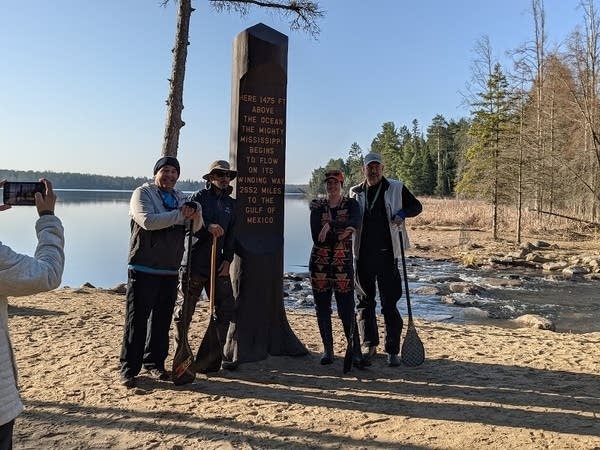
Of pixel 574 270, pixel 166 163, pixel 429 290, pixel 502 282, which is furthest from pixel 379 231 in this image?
pixel 574 270


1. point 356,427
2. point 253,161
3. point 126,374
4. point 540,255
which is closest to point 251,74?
point 253,161

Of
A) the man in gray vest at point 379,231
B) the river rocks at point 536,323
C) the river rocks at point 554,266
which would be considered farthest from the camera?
the river rocks at point 554,266

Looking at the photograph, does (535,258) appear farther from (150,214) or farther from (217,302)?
(150,214)

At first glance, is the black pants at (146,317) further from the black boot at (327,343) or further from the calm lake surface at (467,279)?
the calm lake surface at (467,279)

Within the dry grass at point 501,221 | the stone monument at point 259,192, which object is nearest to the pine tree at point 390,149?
the dry grass at point 501,221

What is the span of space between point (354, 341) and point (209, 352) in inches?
56.8

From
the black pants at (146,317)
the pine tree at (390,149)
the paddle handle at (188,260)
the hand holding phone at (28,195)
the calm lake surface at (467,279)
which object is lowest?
the calm lake surface at (467,279)

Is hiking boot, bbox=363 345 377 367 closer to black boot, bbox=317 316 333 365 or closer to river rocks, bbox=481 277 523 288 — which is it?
black boot, bbox=317 316 333 365

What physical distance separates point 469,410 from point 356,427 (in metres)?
1.00

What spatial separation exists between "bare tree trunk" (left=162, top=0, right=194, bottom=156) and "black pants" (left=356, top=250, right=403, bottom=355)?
15.5 feet

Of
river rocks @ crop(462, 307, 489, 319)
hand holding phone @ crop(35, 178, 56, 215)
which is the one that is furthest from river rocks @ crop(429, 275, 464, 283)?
hand holding phone @ crop(35, 178, 56, 215)

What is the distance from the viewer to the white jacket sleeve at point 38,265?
206 centimetres

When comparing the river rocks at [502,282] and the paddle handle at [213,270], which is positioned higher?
the paddle handle at [213,270]

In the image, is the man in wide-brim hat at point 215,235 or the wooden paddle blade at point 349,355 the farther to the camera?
the wooden paddle blade at point 349,355
